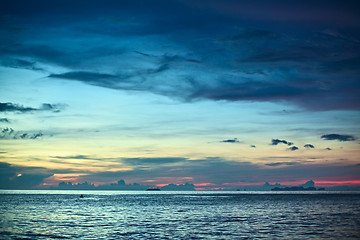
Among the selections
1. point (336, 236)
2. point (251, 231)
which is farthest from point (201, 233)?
point (336, 236)

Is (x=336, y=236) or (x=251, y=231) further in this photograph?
(x=251, y=231)

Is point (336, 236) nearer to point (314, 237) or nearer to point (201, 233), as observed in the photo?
point (314, 237)

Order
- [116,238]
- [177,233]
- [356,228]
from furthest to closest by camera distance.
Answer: [356,228] → [177,233] → [116,238]

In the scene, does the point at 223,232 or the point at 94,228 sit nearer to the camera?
the point at 223,232

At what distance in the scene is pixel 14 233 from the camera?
4931cm

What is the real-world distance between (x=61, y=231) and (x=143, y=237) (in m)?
14.8

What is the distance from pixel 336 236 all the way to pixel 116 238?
101 feet

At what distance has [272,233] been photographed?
48875mm

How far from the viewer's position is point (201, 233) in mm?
48781

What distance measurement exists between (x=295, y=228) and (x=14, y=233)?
4445 cm

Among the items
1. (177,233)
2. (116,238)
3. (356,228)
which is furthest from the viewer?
(356,228)

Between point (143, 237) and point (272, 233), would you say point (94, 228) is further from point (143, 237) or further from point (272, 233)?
point (272, 233)

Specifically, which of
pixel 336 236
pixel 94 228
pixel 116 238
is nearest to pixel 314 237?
pixel 336 236

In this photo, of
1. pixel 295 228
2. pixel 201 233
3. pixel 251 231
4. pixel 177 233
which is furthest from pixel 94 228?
pixel 295 228
